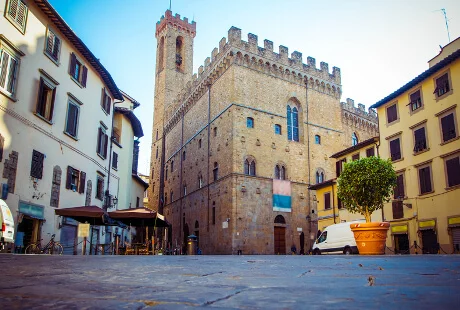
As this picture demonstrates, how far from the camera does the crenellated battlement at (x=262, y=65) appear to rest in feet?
112

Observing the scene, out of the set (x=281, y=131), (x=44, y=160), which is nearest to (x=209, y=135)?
(x=281, y=131)

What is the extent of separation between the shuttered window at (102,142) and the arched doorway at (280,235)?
15.2m

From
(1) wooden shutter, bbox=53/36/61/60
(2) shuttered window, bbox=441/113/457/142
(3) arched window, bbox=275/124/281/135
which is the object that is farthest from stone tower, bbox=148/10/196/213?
(2) shuttered window, bbox=441/113/457/142

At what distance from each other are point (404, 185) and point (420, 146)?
2.55 m

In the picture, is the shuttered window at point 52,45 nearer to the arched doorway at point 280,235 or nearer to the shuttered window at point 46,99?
the shuttered window at point 46,99

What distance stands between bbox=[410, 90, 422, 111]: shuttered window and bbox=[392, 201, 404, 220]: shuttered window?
5.91 metres

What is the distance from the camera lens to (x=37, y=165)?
15.8 meters

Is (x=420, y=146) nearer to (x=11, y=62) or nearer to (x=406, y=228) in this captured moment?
(x=406, y=228)

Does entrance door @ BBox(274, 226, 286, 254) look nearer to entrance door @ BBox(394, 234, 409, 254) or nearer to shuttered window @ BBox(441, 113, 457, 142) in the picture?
entrance door @ BBox(394, 234, 409, 254)

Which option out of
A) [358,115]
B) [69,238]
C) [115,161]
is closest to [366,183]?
[69,238]

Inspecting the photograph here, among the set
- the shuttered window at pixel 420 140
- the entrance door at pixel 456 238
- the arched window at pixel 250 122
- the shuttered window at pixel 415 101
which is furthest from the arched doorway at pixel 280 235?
the entrance door at pixel 456 238

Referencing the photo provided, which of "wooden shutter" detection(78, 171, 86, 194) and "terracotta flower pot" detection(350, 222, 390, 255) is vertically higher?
"wooden shutter" detection(78, 171, 86, 194)

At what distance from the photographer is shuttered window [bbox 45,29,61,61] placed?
16867 mm

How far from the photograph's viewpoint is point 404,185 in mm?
24234
